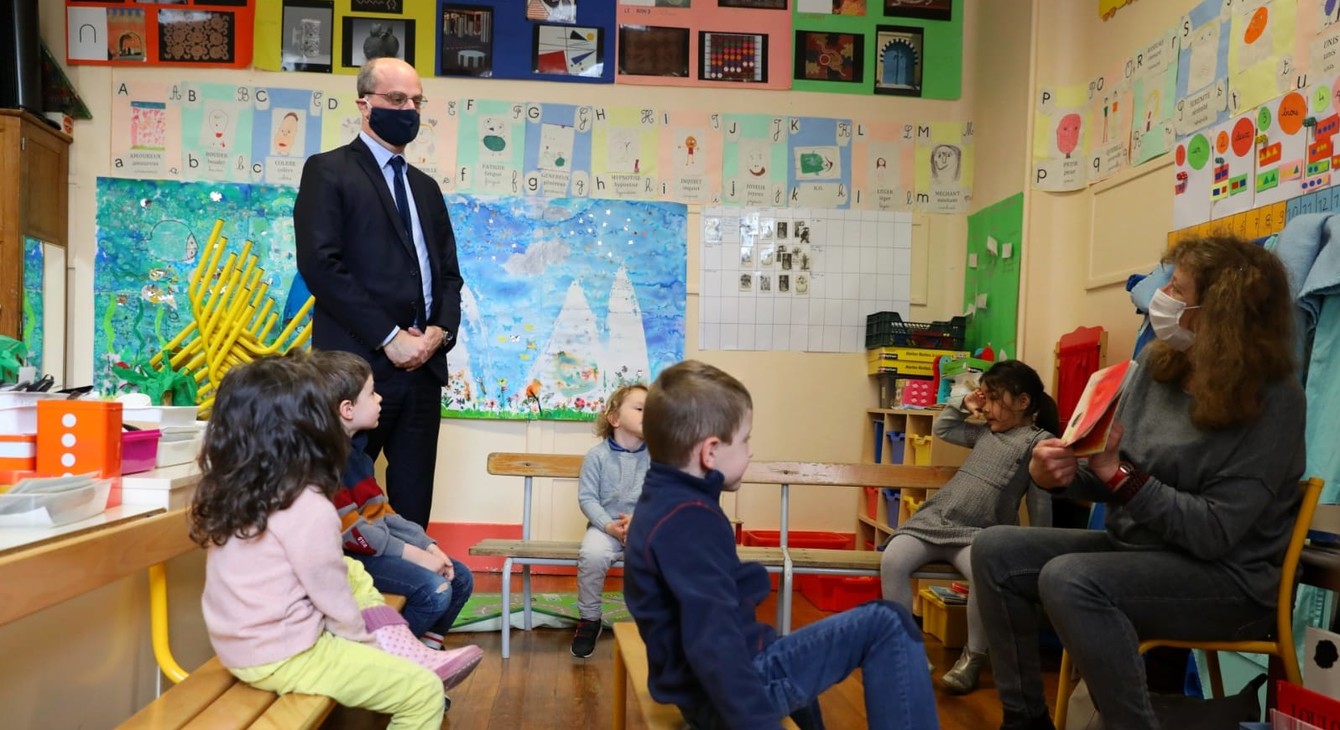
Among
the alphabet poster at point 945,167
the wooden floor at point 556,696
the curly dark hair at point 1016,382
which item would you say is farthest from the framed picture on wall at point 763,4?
the wooden floor at point 556,696

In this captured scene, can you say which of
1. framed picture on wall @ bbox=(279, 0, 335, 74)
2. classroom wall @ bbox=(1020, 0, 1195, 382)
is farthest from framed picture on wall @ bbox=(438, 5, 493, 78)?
classroom wall @ bbox=(1020, 0, 1195, 382)

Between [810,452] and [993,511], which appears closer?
[993,511]

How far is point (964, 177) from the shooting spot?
461cm

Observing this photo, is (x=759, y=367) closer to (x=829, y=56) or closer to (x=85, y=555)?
(x=829, y=56)

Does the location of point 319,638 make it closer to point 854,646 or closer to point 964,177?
point 854,646

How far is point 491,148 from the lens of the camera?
4477 millimetres

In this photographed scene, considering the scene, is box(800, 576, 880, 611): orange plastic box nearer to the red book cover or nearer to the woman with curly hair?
the woman with curly hair

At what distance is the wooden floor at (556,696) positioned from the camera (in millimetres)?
2500

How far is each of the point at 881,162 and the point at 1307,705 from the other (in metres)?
3.28

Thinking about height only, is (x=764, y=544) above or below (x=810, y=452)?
below

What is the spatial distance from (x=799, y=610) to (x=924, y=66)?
258cm

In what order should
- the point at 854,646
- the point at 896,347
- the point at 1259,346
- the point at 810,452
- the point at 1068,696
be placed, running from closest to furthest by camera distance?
the point at 854,646, the point at 1259,346, the point at 1068,696, the point at 896,347, the point at 810,452

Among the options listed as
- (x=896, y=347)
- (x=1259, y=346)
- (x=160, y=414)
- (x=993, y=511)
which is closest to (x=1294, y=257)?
(x=1259, y=346)

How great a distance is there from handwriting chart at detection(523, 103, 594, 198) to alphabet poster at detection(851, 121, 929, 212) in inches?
49.7
